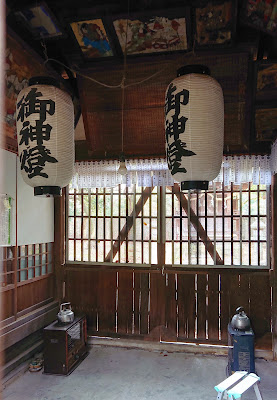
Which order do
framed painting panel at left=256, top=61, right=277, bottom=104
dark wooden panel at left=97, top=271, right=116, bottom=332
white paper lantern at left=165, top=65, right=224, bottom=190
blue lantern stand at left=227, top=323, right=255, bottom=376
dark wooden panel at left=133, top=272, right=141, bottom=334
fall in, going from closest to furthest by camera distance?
white paper lantern at left=165, top=65, right=224, bottom=190, framed painting panel at left=256, top=61, right=277, bottom=104, blue lantern stand at left=227, top=323, right=255, bottom=376, dark wooden panel at left=133, top=272, right=141, bottom=334, dark wooden panel at left=97, top=271, right=116, bottom=332

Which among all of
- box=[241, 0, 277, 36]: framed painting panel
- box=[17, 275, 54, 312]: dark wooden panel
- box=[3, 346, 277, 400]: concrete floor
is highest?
box=[241, 0, 277, 36]: framed painting panel

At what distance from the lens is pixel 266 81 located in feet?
14.4

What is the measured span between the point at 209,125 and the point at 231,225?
2816mm

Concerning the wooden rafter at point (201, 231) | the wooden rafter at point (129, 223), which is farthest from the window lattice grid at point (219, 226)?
the wooden rafter at point (129, 223)

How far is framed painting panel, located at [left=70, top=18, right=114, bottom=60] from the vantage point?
12.9ft

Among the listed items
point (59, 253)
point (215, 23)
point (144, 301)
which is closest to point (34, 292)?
point (59, 253)

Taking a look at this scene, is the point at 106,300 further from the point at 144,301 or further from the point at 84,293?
the point at 144,301

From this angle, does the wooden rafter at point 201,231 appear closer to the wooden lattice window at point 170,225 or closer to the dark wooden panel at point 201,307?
the wooden lattice window at point 170,225

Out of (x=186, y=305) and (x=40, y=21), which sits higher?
(x=40, y=21)

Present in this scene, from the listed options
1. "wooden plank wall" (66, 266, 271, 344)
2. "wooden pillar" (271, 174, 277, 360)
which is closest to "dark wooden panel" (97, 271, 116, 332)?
"wooden plank wall" (66, 266, 271, 344)

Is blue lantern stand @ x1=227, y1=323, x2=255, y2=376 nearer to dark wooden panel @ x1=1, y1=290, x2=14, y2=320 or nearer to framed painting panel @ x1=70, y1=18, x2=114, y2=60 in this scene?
dark wooden panel @ x1=1, y1=290, x2=14, y2=320

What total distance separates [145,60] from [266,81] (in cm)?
167

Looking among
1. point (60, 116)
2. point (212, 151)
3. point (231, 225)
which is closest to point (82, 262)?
point (231, 225)

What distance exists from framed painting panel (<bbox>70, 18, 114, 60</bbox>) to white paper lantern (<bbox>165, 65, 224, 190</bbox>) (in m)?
1.54
